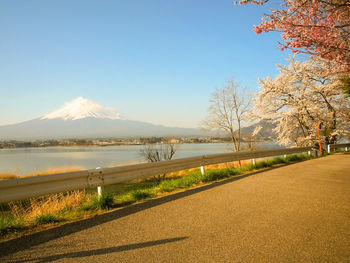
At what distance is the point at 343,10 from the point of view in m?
5.84

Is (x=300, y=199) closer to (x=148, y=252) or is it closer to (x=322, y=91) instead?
(x=148, y=252)

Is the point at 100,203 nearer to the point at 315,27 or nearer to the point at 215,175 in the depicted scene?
the point at 215,175

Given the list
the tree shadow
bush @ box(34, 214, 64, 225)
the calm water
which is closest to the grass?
bush @ box(34, 214, 64, 225)

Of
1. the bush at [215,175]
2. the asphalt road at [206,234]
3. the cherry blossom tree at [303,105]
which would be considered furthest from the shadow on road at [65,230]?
the cherry blossom tree at [303,105]

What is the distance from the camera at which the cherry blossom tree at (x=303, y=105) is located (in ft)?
73.9

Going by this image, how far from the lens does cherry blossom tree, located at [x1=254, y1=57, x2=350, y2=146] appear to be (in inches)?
886

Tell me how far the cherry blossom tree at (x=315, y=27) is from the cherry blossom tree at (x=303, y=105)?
55.6 feet

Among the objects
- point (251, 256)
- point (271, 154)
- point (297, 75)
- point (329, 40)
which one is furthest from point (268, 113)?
point (251, 256)

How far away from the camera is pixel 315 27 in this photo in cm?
622

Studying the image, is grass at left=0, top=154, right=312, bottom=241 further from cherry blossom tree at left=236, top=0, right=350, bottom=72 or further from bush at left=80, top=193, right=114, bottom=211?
cherry blossom tree at left=236, top=0, right=350, bottom=72

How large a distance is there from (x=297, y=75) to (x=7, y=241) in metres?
25.7

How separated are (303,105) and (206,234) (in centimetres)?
2203

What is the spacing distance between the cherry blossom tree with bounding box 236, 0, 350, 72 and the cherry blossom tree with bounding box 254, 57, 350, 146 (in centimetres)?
1695

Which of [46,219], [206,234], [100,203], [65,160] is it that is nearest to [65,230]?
[46,219]
